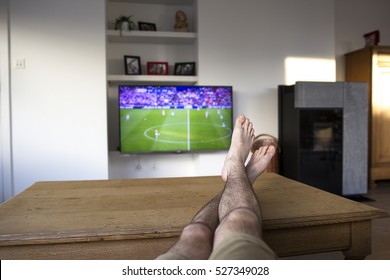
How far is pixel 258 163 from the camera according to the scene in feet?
4.38

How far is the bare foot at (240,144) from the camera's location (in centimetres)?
128

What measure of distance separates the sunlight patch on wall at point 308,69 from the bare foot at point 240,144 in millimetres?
2323

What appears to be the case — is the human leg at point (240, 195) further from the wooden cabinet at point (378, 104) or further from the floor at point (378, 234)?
the wooden cabinet at point (378, 104)

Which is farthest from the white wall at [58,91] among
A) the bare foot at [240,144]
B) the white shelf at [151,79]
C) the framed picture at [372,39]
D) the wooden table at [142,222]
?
the framed picture at [372,39]

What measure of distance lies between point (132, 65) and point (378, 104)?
2.94m

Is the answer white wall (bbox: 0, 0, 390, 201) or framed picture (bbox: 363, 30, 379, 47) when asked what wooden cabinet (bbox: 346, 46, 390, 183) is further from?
white wall (bbox: 0, 0, 390, 201)

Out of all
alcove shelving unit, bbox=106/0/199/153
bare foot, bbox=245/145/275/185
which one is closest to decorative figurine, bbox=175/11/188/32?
alcove shelving unit, bbox=106/0/199/153

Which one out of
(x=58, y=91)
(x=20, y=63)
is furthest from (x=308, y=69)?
(x=20, y=63)

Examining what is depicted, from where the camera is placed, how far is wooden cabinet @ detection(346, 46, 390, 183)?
12.0 ft

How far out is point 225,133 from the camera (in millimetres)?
3391

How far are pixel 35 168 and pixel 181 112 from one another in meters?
1.53

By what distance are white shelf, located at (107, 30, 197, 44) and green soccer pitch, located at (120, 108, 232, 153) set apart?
0.82 meters

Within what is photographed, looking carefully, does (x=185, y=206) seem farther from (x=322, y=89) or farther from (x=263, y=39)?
(x=263, y=39)

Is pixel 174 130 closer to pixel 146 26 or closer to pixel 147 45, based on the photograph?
pixel 147 45
